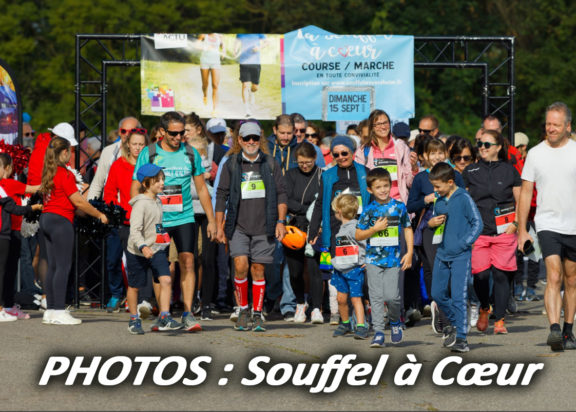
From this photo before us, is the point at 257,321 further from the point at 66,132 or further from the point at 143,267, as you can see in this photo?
the point at 66,132

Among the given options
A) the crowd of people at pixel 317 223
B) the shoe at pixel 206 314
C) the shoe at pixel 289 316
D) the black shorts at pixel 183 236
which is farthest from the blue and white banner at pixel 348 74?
the black shorts at pixel 183 236

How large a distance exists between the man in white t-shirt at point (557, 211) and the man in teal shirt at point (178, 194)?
339 cm

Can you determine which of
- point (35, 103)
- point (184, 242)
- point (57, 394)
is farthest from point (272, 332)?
point (35, 103)

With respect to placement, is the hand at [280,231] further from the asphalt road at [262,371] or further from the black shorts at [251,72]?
the black shorts at [251,72]

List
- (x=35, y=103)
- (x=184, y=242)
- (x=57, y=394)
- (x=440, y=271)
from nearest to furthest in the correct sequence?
1. (x=57, y=394)
2. (x=440, y=271)
3. (x=184, y=242)
4. (x=35, y=103)

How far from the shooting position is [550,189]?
36.4 feet

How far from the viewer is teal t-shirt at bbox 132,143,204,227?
1232 cm

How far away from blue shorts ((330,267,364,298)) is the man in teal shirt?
1.38m

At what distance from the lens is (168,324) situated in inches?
468

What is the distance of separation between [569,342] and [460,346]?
3.68 ft

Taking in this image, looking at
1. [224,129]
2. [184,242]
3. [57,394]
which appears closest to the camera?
[57,394]

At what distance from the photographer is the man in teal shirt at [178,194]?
40.4 ft

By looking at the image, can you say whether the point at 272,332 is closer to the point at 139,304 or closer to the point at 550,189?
the point at 139,304

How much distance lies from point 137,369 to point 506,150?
5067mm
